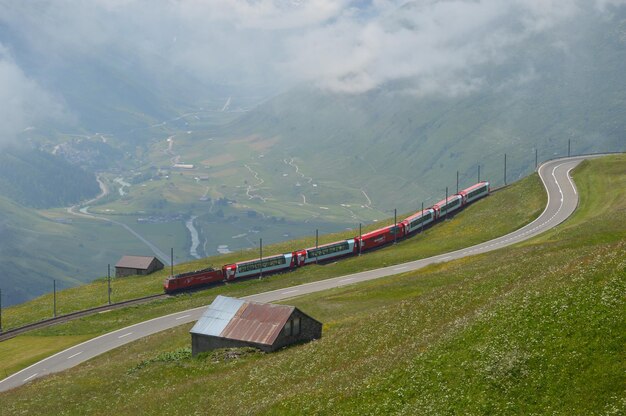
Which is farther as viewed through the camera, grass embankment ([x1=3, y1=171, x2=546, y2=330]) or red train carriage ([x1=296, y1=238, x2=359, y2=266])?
red train carriage ([x1=296, y1=238, x2=359, y2=266])

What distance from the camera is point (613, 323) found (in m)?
37.0

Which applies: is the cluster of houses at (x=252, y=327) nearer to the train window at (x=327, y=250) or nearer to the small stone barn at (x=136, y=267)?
the train window at (x=327, y=250)

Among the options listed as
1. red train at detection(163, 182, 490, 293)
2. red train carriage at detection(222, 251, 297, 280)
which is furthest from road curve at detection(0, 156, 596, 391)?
red train at detection(163, 182, 490, 293)

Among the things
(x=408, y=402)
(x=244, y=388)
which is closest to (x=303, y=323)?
(x=244, y=388)

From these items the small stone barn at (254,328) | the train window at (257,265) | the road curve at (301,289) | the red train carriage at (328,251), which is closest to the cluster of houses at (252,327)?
the small stone barn at (254,328)

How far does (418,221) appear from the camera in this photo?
483 ft

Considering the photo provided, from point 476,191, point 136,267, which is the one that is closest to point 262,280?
point 136,267

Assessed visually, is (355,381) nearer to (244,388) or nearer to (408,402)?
(408,402)

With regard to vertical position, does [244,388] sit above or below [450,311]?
below

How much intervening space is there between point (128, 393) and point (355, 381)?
2544 cm

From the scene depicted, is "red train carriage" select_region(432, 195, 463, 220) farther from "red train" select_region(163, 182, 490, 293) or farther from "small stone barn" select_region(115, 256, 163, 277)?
"small stone barn" select_region(115, 256, 163, 277)

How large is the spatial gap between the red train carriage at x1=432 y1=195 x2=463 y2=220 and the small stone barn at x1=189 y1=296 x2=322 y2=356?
8808cm

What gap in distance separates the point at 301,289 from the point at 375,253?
28.4 meters

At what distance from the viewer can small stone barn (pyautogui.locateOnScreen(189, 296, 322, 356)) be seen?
65500 mm
